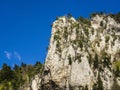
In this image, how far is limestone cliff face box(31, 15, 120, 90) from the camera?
8800 centimetres

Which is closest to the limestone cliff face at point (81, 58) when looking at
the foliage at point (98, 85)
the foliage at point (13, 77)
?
the foliage at point (98, 85)

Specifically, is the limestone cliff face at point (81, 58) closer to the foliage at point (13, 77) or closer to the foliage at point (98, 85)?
the foliage at point (98, 85)

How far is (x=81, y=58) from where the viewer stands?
9112 centimetres

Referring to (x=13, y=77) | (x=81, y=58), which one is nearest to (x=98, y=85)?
(x=81, y=58)

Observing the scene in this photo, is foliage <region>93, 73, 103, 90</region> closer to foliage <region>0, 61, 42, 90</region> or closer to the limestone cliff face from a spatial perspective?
the limestone cliff face

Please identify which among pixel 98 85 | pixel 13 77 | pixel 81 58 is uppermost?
pixel 13 77

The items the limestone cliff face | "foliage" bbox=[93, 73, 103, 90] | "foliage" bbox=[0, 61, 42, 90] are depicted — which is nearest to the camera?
"foliage" bbox=[93, 73, 103, 90]

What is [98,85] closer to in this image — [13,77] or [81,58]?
[81,58]

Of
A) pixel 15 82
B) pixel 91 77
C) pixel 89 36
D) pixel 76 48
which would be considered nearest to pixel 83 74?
pixel 91 77

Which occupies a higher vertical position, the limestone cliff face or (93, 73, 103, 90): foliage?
the limestone cliff face

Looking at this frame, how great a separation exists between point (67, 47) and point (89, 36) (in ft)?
32.8

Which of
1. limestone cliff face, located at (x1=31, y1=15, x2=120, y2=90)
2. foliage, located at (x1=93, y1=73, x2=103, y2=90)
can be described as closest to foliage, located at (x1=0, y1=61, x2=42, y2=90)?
limestone cliff face, located at (x1=31, y1=15, x2=120, y2=90)

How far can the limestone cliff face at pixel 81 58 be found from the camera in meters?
88.0

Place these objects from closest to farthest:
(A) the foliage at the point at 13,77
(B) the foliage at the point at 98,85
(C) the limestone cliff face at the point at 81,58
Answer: (B) the foliage at the point at 98,85
(C) the limestone cliff face at the point at 81,58
(A) the foliage at the point at 13,77
